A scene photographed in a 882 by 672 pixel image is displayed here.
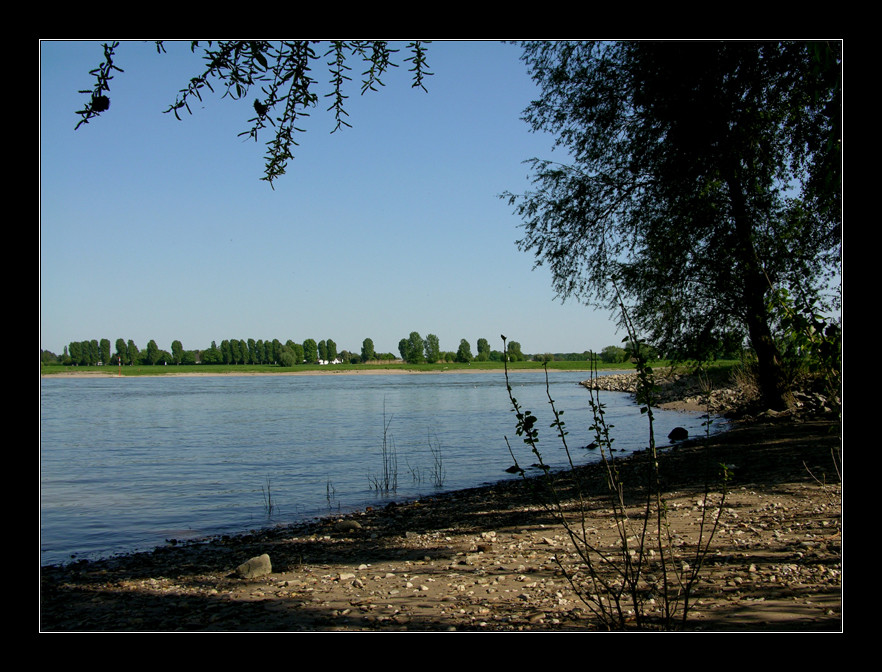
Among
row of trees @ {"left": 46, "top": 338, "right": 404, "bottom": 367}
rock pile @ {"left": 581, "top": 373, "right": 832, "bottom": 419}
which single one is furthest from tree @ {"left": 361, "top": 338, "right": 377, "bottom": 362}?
rock pile @ {"left": 581, "top": 373, "right": 832, "bottom": 419}

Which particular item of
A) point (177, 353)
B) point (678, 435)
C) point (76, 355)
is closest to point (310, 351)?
point (177, 353)

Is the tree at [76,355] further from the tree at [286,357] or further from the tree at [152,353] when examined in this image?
the tree at [286,357]

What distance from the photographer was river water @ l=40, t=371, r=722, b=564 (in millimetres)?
10727

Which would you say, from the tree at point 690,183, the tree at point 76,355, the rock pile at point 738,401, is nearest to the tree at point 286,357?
the tree at point 76,355

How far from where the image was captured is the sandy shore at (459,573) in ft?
13.2

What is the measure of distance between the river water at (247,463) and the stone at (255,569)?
114 inches

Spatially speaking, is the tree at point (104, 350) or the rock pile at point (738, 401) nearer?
the rock pile at point (738, 401)

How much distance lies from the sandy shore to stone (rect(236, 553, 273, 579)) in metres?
0.09

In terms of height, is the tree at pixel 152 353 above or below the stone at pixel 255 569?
above

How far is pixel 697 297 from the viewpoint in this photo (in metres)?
12.5

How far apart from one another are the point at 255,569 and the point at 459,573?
7.11 feet

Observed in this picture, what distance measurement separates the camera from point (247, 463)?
Answer: 54.5 ft

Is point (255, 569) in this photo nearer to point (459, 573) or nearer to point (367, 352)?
point (459, 573)

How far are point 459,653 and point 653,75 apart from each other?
10939 mm
